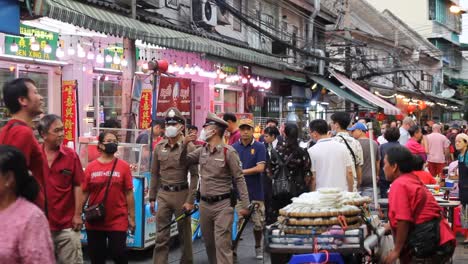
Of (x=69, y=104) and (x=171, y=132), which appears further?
(x=69, y=104)

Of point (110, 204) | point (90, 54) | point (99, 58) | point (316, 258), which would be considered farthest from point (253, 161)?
point (99, 58)

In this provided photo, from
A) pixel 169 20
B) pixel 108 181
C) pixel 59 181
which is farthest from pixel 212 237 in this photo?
pixel 169 20

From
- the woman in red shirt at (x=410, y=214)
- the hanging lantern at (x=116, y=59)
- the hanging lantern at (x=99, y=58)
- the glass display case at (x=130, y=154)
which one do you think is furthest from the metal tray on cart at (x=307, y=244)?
the hanging lantern at (x=116, y=59)

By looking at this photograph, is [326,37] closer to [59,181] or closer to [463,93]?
[59,181]

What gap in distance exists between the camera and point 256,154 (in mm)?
9289

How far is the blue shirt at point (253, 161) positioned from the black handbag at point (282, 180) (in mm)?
957

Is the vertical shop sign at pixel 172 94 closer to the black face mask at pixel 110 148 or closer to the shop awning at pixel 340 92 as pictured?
the black face mask at pixel 110 148

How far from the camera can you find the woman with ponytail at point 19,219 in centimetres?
337

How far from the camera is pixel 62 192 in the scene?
239 inches

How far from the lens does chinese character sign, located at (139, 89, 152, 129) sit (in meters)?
14.8

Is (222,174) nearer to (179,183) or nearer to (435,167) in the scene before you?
(179,183)

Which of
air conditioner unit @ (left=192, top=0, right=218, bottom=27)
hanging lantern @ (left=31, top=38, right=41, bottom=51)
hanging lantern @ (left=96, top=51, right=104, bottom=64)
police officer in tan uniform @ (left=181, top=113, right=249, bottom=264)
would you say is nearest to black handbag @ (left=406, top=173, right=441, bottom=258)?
police officer in tan uniform @ (left=181, top=113, right=249, bottom=264)

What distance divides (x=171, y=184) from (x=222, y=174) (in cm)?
87

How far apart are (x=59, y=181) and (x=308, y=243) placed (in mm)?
2455
